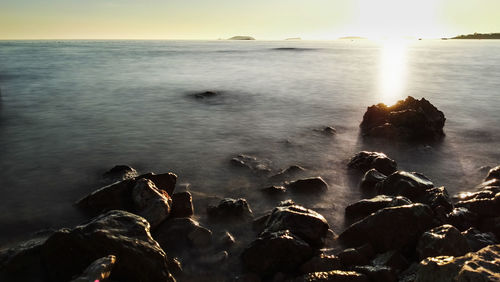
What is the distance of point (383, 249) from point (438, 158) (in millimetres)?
7474

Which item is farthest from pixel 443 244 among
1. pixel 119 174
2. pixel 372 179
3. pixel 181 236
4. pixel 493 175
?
pixel 119 174

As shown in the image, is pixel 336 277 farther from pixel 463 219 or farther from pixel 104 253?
pixel 463 219

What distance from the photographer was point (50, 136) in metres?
15.2

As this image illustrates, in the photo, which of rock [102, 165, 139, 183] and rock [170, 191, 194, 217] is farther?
rock [102, 165, 139, 183]

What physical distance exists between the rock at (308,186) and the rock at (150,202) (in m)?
3.31

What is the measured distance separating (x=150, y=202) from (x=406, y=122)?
11.0 meters

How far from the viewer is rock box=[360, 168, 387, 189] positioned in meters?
9.54

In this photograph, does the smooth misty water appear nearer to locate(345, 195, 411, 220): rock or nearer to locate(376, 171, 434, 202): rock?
locate(345, 195, 411, 220): rock

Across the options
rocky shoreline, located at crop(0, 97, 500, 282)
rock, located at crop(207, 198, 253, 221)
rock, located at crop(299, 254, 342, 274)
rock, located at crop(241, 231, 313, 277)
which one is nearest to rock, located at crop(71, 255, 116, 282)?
rocky shoreline, located at crop(0, 97, 500, 282)

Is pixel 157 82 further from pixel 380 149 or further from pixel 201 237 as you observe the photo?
pixel 201 237

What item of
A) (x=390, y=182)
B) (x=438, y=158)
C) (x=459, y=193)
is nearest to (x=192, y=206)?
(x=390, y=182)

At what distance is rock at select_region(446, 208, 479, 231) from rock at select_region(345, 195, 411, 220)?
0.89 metres

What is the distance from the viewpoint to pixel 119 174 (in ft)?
34.1

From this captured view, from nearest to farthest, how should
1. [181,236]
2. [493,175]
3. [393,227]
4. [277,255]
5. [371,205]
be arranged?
1. [277,255]
2. [393,227]
3. [181,236]
4. [371,205]
5. [493,175]
